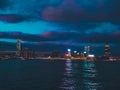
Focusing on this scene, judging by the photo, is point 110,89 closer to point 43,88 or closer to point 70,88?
point 70,88

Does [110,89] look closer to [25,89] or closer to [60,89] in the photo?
[60,89]

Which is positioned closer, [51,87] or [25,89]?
[25,89]

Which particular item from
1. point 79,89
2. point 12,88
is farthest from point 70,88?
point 12,88

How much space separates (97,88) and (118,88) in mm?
4974

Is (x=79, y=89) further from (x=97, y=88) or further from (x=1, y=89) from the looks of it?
(x=1, y=89)

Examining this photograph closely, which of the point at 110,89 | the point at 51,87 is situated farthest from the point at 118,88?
the point at 51,87

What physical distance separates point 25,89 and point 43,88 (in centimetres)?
501

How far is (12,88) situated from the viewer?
86938mm

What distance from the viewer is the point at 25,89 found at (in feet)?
280

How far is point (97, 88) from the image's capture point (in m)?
→ 89.6

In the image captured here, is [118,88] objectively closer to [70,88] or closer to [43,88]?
[70,88]

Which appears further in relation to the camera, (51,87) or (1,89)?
(51,87)

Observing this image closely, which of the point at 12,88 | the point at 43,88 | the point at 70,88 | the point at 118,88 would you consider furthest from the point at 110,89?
the point at 12,88

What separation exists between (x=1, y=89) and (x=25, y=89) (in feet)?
18.2
